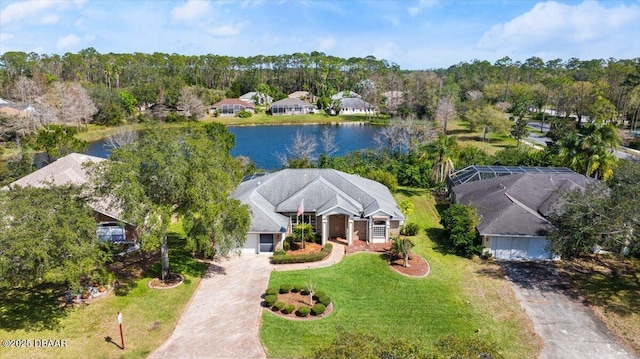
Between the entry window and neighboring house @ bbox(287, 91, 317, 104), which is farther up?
neighboring house @ bbox(287, 91, 317, 104)

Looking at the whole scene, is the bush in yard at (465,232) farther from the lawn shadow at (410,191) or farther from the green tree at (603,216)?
the lawn shadow at (410,191)

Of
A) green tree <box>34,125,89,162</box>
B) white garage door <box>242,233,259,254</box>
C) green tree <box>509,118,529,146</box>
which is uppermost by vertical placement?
green tree <box>509,118,529,146</box>

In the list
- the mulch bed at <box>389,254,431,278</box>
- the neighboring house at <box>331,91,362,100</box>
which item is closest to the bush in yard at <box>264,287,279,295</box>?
the mulch bed at <box>389,254,431,278</box>

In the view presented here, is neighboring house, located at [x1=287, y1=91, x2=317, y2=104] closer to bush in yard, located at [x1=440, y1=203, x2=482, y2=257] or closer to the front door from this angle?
bush in yard, located at [x1=440, y1=203, x2=482, y2=257]

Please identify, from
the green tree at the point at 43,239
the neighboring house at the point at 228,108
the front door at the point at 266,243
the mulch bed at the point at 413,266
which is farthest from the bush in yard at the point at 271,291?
the neighboring house at the point at 228,108

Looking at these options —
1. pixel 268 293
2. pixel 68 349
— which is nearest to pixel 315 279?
pixel 268 293

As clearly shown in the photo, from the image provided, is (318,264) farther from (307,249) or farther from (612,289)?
(612,289)
